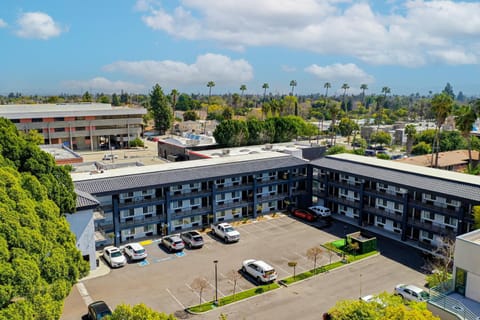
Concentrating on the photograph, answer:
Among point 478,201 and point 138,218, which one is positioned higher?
point 478,201

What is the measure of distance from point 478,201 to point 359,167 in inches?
569

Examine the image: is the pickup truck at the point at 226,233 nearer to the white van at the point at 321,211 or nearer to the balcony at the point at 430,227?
the white van at the point at 321,211

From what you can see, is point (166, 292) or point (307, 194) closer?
point (166, 292)

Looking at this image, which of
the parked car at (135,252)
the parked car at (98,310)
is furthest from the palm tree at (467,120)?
the parked car at (98,310)

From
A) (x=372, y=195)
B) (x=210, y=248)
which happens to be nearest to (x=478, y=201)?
(x=372, y=195)

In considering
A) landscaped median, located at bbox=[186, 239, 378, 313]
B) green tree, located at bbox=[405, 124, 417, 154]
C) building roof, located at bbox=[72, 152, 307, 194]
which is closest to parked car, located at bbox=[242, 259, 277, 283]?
landscaped median, located at bbox=[186, 239, 378, 313]

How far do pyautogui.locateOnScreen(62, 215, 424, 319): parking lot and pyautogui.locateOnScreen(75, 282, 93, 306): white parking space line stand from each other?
0.15 m

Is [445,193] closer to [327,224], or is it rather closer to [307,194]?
[327,224]

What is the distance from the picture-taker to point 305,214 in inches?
1965

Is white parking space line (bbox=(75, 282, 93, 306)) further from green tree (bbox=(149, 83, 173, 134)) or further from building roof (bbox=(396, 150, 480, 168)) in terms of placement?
green tree (bbox=(149, 83, 173, 134))

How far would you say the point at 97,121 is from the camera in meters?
107

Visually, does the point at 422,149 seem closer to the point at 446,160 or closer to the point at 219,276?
the point at 446,160

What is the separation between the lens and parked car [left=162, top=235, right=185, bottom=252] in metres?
40.3

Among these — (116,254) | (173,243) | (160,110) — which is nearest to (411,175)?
(173,243)
